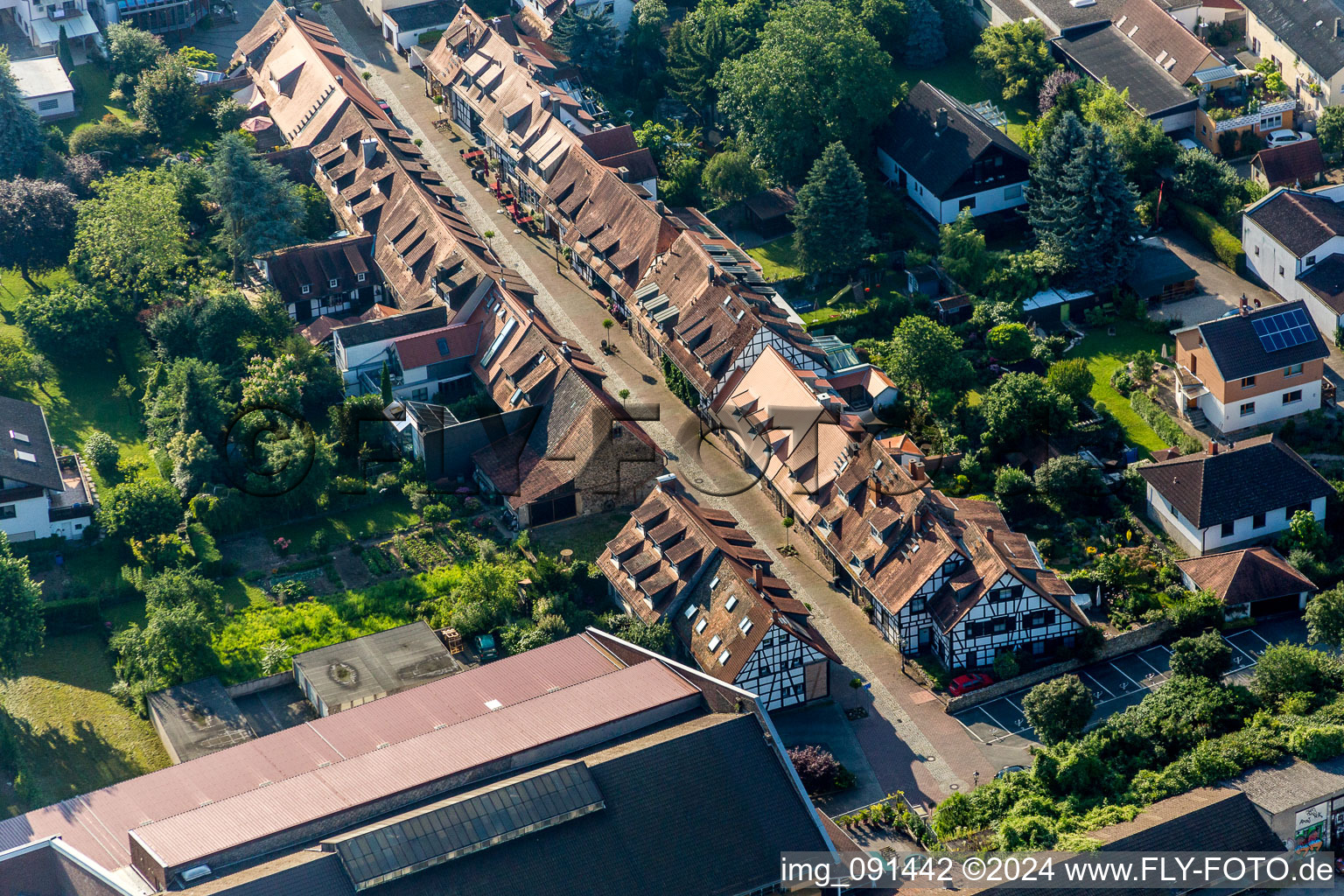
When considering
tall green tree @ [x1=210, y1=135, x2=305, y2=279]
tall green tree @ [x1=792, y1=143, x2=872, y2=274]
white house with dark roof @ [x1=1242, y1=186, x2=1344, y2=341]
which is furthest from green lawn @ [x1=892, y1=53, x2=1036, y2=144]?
tall green tree @ [x1=210, y1=135, x2=305, y2=279]

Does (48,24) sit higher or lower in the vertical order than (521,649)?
higher

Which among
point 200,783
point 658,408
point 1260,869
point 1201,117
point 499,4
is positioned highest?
point 499,4

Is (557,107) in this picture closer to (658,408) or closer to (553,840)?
(658,408)

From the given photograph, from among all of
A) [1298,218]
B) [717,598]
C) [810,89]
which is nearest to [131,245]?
[810,89]

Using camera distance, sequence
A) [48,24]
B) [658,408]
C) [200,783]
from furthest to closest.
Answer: [48,24], [658,408], [200,783]

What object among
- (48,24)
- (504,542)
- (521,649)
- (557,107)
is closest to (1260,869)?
(521,649)

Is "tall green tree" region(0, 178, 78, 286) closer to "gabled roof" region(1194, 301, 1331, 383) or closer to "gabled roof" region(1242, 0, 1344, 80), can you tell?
"gabled roof" region(1194, 301, 1331, 383)

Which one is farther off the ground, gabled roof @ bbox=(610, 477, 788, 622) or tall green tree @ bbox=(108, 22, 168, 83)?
tall green tree @ bbox=(108, 22, 168, 83)
